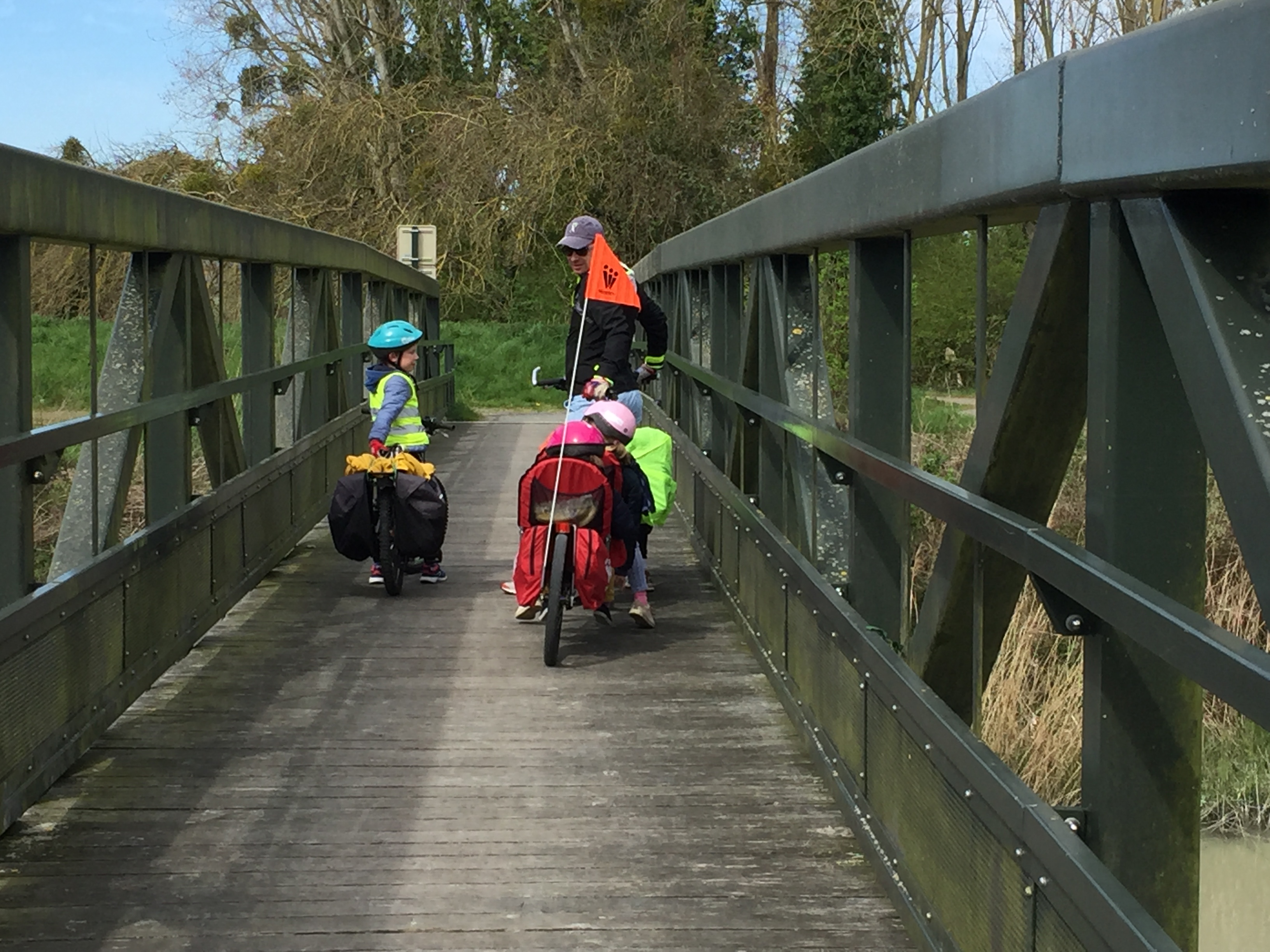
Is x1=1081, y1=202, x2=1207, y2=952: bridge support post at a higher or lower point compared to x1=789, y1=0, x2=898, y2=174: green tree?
lower

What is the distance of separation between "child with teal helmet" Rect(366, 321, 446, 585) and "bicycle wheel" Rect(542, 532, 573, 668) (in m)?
1.59

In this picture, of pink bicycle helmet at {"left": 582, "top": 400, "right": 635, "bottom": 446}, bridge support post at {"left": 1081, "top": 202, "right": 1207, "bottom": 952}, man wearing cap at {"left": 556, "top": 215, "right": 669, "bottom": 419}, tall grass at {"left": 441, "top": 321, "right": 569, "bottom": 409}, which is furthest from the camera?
tall grass at {"left": 441, "top": 321, "right": 569, "bottom": 409}

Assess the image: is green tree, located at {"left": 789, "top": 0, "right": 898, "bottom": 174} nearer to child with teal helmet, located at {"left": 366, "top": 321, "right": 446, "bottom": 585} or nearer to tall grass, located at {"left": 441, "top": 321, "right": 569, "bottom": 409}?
tall grass, located at {"left": 441, "top": 321, "right": 569, "bottom": 409}

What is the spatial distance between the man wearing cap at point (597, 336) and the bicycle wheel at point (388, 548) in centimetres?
99

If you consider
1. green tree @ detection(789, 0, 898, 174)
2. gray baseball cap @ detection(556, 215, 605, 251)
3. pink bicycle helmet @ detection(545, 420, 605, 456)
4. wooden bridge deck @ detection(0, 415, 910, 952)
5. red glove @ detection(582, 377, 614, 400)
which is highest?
green tree @ detection(789, 0, 898, 174)

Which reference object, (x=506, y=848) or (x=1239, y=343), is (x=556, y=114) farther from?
(x=1239, y=343)

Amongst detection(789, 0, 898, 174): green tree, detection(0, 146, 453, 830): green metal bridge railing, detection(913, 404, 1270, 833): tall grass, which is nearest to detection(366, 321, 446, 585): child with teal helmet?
detection(0, 146, 453, 830): green metal bridge railing

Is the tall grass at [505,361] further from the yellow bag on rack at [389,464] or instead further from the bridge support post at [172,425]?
the bridge support post at [172,425]

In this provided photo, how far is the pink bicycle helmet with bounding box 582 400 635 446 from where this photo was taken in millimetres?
7566

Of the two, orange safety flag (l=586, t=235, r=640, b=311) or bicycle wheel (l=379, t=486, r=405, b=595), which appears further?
bicycle wheel (l=379, t=486, r=405, b=595)

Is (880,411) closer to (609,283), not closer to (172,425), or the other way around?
(172,425)

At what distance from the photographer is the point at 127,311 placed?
638 cm

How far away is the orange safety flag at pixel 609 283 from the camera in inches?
330

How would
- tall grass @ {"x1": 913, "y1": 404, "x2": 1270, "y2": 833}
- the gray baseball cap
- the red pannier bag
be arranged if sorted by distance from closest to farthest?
the red pannier bag < tall grass @ {"x1": 913, "y1": 404, "x2": 1270, "y2": 833} < the gray baseball cap
